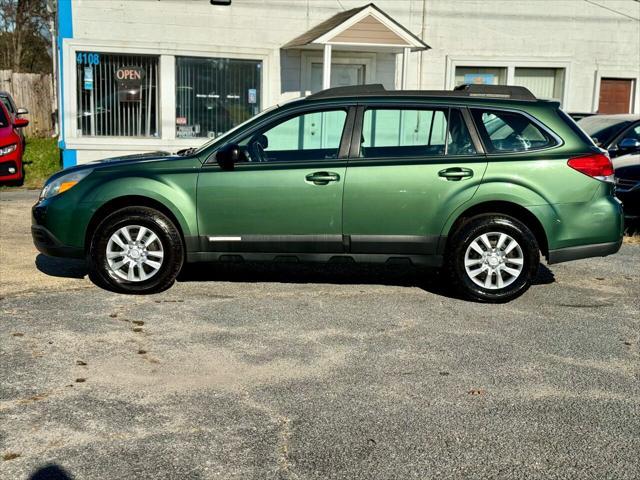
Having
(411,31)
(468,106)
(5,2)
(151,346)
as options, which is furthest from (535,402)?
(5,2)

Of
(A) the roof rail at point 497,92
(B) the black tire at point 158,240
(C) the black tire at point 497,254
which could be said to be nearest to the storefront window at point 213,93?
(B) the black tire at point 158,240

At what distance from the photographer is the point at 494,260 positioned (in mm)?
6809

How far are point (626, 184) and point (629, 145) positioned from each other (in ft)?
2.01

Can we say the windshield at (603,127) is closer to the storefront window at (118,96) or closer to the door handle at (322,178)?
the door handle at (322,178)

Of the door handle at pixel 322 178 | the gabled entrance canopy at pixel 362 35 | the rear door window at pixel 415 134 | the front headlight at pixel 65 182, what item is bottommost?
the front headlight at pixel 65 182

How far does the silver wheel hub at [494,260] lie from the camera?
6.78 meters

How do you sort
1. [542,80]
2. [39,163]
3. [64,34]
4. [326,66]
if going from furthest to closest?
[39,163] < [542,80] < [64,34] < [326,66]

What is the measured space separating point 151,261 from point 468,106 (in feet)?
9.93

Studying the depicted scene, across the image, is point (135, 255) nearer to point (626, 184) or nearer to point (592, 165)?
point (592, 165)

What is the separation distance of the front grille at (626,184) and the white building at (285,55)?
4915 mm

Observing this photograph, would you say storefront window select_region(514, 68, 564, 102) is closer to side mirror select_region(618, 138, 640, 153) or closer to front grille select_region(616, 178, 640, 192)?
side mirror select_region(618, 138, 640, 153)

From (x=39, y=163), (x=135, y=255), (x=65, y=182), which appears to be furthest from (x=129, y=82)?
(x=135, y=255)

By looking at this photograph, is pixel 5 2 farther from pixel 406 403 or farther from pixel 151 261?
pixel 406 403

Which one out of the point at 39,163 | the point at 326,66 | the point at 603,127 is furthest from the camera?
the point at 39,163
